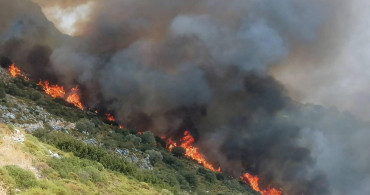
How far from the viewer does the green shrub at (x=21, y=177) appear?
82.7ft

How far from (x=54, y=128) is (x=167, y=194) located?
Result: 3080 centimetres

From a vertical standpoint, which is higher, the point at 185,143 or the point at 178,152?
the point at 185,143

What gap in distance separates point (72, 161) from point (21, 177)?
14487 mm

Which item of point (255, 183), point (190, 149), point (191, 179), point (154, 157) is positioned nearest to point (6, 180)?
point (191, 179)

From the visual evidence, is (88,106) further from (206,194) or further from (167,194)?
(167,194)

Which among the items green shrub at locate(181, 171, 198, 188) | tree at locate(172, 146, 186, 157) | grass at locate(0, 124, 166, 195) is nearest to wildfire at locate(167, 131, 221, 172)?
tree at locate(172, 146, 186, 157)

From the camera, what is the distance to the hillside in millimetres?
28250

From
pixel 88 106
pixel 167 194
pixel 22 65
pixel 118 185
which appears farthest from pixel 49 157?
pixel 22 65

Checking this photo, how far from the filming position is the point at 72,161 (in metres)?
40.2

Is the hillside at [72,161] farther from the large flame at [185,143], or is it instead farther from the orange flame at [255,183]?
the orange flame at [255,183]

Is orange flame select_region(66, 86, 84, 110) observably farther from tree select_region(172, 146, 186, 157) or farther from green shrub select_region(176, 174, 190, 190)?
green shrub select_region(176, 174, 190, 190)

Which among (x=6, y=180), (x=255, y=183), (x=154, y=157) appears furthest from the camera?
(x=255, y=183)

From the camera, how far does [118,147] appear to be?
257 ft

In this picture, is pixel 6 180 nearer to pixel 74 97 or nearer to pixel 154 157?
pixel 154 157
